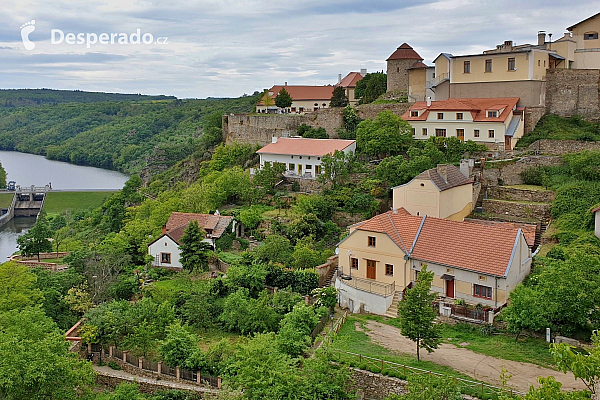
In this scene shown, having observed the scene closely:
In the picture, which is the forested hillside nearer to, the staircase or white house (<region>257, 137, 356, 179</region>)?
white house (<region>257, 137, 356, 179</region>)

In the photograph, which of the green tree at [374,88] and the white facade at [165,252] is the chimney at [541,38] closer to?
the green tree at [374,88]

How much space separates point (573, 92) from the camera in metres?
34.5

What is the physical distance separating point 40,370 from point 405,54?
37.2m

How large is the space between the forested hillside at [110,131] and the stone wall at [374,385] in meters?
66.5

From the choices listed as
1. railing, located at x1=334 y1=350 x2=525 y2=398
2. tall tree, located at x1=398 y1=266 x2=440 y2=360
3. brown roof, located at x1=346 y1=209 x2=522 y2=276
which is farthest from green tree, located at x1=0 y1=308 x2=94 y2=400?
brown roof, located at x1=346 y1=209 x2=522 y2=276

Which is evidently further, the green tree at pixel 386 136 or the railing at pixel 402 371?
the green tree at pixel 386 136

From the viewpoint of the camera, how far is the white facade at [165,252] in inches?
1135

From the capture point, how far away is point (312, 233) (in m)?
28.6

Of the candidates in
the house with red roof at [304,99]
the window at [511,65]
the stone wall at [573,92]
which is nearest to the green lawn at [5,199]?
the house with red roof at [304,99]

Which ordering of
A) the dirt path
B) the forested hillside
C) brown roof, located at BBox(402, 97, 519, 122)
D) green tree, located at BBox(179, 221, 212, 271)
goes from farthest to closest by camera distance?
the forested hillside, brown roof, located at BBox(402, 97, 519, 122), green tree, located at BBox(179, 221, 212, 271), the dirt path

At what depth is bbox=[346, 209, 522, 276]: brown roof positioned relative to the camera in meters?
19.7

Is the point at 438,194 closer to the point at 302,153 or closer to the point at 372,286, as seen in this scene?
the point at 372,286

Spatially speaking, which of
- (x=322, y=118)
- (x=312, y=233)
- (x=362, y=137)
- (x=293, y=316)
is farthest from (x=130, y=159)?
(x=293, y=316)

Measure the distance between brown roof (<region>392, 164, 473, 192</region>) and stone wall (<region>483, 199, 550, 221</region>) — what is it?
63.8 inches
